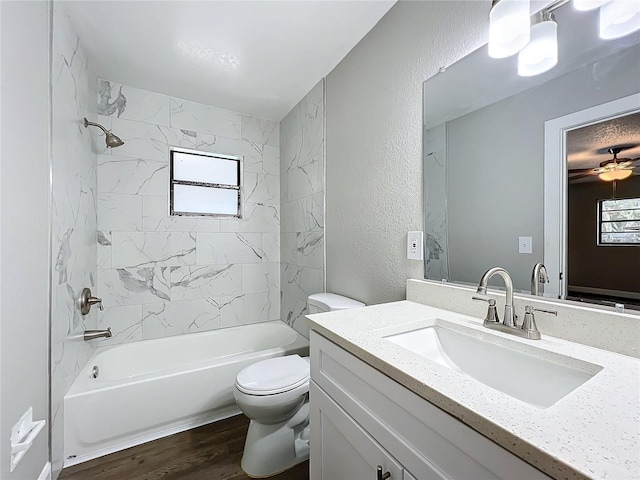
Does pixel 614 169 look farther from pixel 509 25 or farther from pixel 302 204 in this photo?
pixel 302 204

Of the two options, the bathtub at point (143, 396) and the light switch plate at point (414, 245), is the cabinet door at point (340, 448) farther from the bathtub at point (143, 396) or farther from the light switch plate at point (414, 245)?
the bathtub at point (143, 396)

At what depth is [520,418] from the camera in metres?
0.47

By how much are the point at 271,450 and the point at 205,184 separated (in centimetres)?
217

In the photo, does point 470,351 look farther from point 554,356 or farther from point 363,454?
point 363,454

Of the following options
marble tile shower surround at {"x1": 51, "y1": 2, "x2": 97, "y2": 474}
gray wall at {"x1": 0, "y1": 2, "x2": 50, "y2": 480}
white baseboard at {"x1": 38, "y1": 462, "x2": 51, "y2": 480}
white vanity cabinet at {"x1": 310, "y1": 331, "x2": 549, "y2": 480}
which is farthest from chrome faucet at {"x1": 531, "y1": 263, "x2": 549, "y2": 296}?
white baseboard at {"x1": 38, "y1": 462, "x2": 51, "y2": 480}

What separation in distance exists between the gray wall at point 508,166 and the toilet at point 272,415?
2.78ft

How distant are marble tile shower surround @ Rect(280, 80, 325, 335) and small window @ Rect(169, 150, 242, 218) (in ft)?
1.57

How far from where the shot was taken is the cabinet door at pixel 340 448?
731 mm

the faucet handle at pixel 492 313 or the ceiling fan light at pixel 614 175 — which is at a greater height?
the ceiling fan light at pixel 614 175

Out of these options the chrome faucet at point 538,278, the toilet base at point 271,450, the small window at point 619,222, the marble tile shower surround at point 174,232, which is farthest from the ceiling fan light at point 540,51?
the marble tile shower surround at point 174,232

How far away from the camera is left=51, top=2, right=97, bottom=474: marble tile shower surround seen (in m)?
1.38

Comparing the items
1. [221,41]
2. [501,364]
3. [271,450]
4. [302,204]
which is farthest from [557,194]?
[221,41]

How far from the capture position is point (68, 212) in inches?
61.5

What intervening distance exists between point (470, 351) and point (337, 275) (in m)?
1.13
